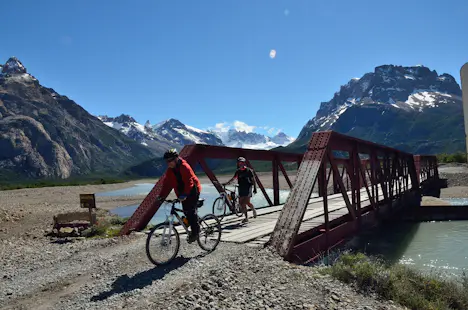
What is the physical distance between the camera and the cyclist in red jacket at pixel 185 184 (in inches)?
294

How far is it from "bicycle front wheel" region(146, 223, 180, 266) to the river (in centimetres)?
608

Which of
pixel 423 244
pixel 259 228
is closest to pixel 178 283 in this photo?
pixel 259 228

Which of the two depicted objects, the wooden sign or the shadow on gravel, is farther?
the wooden sign

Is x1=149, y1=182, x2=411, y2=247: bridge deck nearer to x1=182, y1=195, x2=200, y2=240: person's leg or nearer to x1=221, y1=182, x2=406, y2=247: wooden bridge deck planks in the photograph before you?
x1=221, y1=182, x2=406, y2=247: wooden bridge deck planks

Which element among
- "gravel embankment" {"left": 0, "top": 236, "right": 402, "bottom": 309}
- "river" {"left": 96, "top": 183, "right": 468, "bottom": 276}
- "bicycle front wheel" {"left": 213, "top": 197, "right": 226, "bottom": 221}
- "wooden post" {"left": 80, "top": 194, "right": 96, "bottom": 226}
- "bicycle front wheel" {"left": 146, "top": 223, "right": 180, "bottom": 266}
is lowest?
"river" {"left": 96, "top": 183, "right": 468, "bottom": 276}

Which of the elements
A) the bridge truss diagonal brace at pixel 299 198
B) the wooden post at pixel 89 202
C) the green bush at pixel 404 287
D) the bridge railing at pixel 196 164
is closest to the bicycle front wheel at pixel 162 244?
the bridge railing at pixel 196 164

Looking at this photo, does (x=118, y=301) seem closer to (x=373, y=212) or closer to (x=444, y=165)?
(x=373, y=212)

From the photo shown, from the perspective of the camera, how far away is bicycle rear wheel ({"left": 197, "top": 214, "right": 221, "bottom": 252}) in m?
8.04

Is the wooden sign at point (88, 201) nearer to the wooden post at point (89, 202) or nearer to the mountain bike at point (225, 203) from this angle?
the wooden post at point (89, 202)

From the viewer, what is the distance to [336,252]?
34.4 ft

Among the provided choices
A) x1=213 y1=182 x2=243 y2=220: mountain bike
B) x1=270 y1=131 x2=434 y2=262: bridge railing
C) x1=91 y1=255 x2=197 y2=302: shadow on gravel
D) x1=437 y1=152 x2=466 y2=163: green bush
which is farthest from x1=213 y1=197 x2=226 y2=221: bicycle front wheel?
x1=437 y1=152 x2=466 y2=163: green bush

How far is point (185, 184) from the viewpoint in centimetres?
758

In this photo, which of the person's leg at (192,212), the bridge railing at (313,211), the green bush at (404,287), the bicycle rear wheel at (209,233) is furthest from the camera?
the bridge railing at (313,211)

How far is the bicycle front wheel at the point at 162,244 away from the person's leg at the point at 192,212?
495 mm
